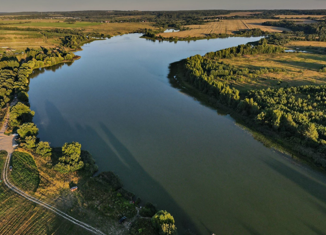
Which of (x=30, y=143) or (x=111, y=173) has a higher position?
(x=30, y=143)

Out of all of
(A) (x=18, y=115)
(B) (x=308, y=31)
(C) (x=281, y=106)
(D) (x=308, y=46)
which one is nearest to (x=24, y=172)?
(A) (x=18, y=115)

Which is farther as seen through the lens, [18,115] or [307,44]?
[307,44]

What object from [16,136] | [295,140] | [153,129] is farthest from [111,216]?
[295,140]

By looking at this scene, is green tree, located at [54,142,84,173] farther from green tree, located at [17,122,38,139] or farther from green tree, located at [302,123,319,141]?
green tree, located at [302,123,319,141]

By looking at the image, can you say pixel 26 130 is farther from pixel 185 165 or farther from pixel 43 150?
pixel 185 165

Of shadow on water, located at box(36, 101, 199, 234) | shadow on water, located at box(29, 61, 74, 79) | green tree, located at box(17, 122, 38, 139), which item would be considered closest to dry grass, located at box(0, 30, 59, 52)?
shadow on water, located at box(29, 61, 74, 79)

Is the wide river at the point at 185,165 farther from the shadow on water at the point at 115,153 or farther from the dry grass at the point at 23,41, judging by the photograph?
the dry grass at the point at 23,41
